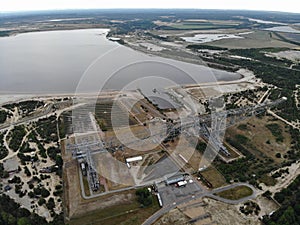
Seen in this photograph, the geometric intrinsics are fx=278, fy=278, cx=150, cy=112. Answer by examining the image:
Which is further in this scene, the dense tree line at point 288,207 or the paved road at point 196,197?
the paved road at point 196,197

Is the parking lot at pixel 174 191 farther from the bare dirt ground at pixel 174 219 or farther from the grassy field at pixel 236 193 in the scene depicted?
the grassy field at pixel 236 193

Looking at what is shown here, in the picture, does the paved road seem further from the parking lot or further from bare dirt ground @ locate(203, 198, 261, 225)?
bare dirt ground @ locate(203, 198, 261, 225)

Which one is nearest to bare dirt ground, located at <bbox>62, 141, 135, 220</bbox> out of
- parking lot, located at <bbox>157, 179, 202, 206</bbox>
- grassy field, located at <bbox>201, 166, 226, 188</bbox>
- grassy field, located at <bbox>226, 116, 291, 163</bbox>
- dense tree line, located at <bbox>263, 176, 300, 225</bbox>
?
parking lot, located at <bbox>157, 179, 202, 206</bbox>

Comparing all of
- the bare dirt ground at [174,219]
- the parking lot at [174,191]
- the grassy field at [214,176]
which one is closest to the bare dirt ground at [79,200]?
the parking lot at [174,191]

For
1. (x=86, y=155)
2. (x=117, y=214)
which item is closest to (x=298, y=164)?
(x=117, y=214)

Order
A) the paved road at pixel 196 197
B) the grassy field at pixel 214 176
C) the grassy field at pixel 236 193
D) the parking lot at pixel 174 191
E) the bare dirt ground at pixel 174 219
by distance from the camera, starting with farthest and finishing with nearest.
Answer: the grassy field at pixel 214 176 < the grassy field at pixel 236 193 < the parking lot at pixel 174 191 < the paved road at pixel 196 197 < the bare dirt ground at pixel 174 219

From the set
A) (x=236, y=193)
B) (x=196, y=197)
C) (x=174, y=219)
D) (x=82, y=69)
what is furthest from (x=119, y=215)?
(x=82, y=69)
